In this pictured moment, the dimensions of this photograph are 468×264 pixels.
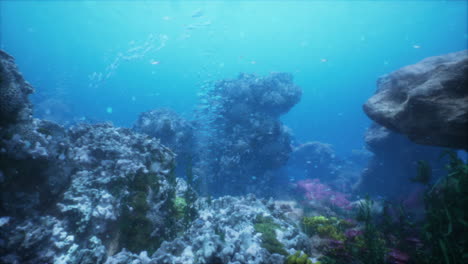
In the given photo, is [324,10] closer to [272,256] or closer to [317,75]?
[272,256]

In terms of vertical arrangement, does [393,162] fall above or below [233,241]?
above

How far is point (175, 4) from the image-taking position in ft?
164

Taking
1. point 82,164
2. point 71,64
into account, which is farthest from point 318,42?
point 71,64

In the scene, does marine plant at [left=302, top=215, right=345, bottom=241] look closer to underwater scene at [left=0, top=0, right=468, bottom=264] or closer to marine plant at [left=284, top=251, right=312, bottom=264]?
underwater scene at [left=0, top=0, right=468, bottom=264]

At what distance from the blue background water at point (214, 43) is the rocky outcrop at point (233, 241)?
1162cm

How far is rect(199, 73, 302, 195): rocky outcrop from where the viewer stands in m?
13.7

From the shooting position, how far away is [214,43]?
111 m

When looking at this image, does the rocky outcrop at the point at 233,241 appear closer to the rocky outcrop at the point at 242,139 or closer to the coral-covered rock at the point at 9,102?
the coral-covered rock at the point at 9,102

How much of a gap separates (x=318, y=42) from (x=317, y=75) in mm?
65521

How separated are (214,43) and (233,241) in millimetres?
117870

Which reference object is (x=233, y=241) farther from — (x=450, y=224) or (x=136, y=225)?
(x=450, y=224)

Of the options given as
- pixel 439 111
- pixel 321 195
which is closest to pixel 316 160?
pixel 321 195

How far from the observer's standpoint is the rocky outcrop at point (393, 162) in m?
12.7

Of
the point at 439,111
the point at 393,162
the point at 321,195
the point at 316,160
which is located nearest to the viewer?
the point at 439,111
